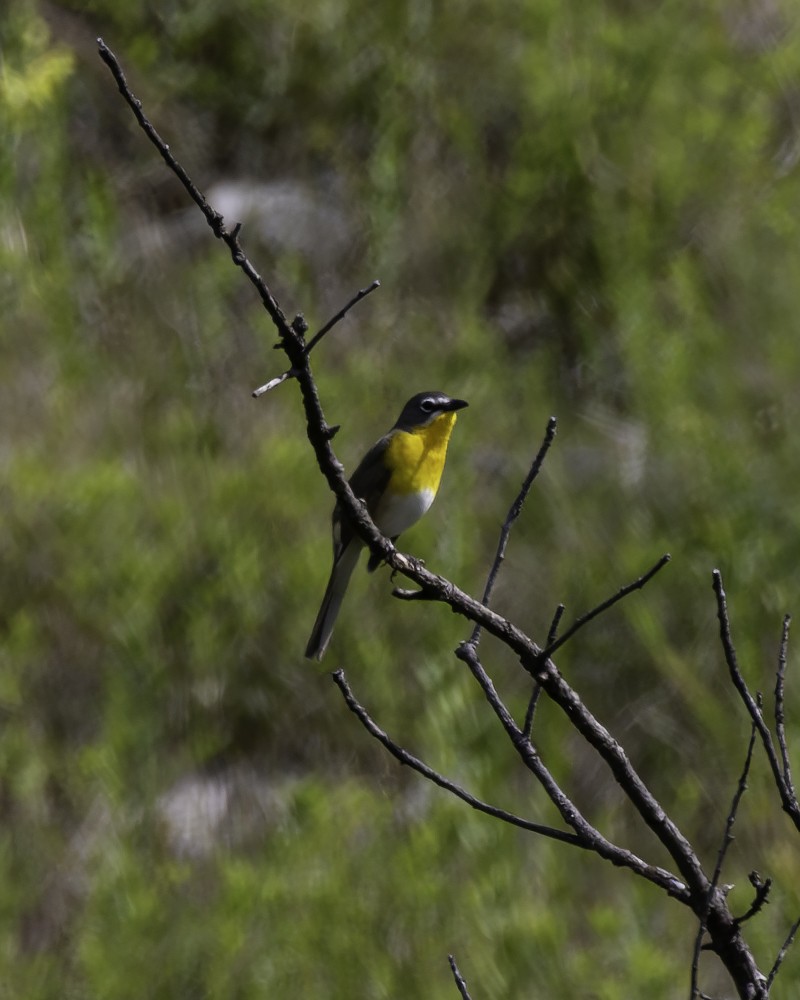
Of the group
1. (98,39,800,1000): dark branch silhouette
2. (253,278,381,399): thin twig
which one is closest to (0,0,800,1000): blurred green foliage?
(98,39,800,1000): dark branch silhouette

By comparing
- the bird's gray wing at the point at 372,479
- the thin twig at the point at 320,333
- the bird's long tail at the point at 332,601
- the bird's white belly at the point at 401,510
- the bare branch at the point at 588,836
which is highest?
the bird's gray wing at the point at 372,479

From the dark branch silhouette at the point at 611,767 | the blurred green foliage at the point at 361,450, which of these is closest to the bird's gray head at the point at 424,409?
the blurred green foliage at the point at 361,450

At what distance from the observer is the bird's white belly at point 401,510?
3.47m

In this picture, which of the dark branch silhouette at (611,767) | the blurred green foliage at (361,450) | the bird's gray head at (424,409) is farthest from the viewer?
the blurred green foliage at (361,450)

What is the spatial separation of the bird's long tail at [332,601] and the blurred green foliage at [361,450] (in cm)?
79

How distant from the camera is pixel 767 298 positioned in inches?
195

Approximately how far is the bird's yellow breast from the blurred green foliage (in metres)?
0.91

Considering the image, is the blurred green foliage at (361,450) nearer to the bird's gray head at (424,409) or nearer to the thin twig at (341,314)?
the bird's gray head at (424,409)

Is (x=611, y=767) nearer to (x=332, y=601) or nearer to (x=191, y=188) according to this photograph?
(x=191, y=188)

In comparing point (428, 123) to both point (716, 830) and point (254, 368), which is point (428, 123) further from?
point (716, 830)

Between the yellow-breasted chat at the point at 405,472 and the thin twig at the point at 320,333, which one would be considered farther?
the yellow-breasted chat at the point at 405,472

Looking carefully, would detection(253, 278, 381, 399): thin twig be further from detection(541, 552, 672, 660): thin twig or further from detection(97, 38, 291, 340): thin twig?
detection(541, 552, 672, 660): thin twig

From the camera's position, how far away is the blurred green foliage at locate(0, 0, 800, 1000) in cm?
390

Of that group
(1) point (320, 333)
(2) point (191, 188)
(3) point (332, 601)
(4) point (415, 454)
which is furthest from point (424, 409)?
(2) point (191, 188)
